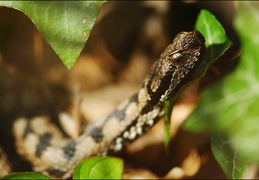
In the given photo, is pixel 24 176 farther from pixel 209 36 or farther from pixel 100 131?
pixel 209 36

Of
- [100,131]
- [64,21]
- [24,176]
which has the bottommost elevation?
[100,131]

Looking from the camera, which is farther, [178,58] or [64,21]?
[178,58]

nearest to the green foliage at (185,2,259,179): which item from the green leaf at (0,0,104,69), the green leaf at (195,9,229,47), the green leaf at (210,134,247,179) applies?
the green leaf at (210,134,247,179)

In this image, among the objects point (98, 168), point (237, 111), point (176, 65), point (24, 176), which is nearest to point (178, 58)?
point (176, 65)

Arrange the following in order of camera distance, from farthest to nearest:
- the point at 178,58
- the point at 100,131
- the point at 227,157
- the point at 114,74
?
the point at 114,74, the point at 100,131, the point at 178,58, the point at 227,157

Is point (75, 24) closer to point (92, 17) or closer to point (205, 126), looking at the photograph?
point (92, 17)

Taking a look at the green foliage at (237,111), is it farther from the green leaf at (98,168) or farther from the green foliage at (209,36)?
the green leaf at (98,168)

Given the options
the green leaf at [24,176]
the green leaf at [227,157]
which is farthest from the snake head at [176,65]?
the green leaf at [24,176]

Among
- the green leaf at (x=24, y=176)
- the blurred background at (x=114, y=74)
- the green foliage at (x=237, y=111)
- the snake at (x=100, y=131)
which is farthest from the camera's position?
the blurred background at (x=114, y=74)

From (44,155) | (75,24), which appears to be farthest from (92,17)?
(44,155)
